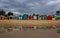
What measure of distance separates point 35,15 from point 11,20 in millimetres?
701

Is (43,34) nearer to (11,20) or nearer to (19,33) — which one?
(19,33)

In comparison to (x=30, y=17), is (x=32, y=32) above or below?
below

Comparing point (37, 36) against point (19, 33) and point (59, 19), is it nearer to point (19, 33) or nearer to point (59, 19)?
point (19, 33)

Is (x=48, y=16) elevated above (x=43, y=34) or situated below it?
above

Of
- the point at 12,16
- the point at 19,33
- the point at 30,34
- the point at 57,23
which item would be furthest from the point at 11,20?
the point at 57,23

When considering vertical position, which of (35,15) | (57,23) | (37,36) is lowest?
(37,36)

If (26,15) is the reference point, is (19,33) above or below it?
below

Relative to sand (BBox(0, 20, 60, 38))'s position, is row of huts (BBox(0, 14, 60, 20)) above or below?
above

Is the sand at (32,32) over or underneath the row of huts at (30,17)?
underneath

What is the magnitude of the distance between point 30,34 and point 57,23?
2.69 feet

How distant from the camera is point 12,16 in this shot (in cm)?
367

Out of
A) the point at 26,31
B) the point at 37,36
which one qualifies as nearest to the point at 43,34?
the point at 37,36

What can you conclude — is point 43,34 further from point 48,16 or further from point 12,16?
point 12,16

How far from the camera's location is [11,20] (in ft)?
11.7
